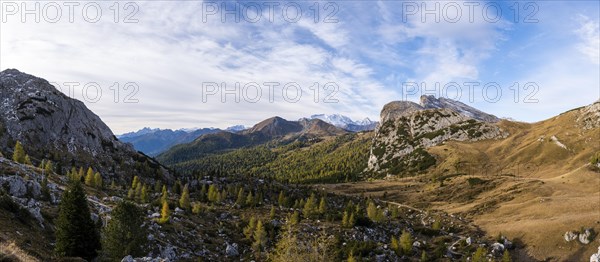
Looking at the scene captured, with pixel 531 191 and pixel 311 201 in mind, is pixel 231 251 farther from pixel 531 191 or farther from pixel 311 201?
pixel 531 191

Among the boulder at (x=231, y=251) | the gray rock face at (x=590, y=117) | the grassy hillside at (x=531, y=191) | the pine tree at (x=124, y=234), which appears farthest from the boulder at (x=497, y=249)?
the gray rock face at (x=590, y=117)

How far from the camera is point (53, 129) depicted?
15225cm

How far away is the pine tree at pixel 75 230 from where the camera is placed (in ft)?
126

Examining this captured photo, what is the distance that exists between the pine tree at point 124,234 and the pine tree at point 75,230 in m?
2.10

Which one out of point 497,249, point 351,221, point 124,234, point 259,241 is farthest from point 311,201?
point 124,234

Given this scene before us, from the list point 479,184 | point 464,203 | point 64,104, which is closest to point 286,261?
point 464,203

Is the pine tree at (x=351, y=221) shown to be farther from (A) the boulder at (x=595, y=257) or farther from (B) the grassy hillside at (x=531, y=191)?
(A) the boulder at (x=595, y=257)

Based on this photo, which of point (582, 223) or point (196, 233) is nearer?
point (196, 233)

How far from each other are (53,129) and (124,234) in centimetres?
13974

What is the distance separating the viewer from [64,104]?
550 feet

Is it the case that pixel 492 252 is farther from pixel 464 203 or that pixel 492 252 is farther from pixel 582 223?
pixel 464 203

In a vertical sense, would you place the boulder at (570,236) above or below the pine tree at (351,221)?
below

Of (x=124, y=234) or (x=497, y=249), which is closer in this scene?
(x=124, y=234)

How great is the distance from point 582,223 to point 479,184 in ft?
193
